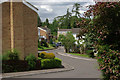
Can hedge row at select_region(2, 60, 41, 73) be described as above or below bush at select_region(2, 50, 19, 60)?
below

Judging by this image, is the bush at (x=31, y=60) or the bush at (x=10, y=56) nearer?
the bush at (x=10, y=56)

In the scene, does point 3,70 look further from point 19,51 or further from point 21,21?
point 21,21

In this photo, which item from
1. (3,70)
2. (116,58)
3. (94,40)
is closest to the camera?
(116,58)

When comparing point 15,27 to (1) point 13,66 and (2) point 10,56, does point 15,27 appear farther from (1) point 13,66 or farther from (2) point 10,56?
(1) point 13,66

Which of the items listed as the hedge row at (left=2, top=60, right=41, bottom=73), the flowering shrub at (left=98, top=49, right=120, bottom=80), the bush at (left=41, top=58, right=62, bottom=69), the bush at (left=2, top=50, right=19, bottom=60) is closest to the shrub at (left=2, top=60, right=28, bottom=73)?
the hedge row at (left=2, top=60, right=41, bottom=73)

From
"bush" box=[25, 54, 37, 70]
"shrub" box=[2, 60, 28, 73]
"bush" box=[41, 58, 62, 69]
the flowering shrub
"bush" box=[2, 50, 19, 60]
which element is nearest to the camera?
the flowering shrub

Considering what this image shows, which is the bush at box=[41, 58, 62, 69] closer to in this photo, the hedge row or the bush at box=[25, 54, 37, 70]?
the bush at box=[25, 54, 37, 70]

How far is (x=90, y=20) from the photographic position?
19.0 ft

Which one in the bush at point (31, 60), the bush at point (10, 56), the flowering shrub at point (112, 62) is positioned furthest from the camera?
the bush at point (31, 60)

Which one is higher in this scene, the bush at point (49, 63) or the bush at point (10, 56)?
the bush at point (10, 56)

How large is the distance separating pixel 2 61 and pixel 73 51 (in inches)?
1001

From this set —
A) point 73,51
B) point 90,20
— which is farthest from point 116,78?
point 73,51

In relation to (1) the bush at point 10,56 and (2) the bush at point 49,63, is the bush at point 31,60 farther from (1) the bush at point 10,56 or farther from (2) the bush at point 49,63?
(1) the bush at point 10,56

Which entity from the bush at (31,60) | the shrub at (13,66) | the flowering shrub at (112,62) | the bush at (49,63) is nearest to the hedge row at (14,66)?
the shrub at (13,66)
